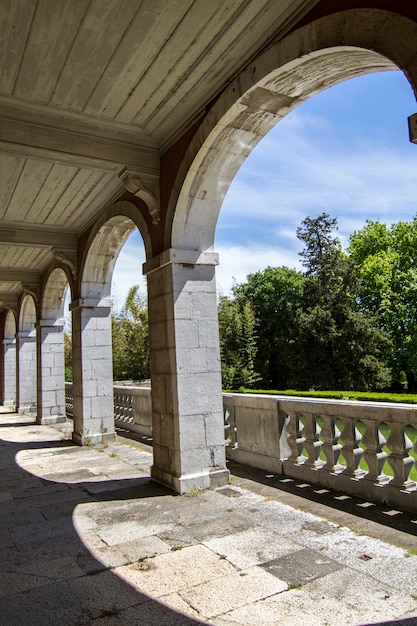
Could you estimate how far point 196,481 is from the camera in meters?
4.20

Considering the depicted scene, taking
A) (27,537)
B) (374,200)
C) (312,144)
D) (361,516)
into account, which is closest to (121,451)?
(27,537)

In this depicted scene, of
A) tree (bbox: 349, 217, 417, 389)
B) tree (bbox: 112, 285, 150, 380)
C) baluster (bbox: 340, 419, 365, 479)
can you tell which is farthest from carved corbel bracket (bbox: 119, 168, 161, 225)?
tree (bbox: 349, 217, 417, 389)

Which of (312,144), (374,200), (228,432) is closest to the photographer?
(228,432)

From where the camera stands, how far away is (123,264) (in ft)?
76.0

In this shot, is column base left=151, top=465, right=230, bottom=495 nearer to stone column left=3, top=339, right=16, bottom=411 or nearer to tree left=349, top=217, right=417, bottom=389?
stone column left=3, top=339, right=16, bottom=411

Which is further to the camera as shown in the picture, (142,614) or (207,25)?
(207,25)

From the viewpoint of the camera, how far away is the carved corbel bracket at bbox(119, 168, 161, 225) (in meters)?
4.68

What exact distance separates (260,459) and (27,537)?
2365 mm

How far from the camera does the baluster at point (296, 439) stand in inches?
169

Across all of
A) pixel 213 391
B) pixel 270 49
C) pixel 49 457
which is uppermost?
pixel 270 49

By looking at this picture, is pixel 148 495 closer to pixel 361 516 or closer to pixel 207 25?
pixel 361 516

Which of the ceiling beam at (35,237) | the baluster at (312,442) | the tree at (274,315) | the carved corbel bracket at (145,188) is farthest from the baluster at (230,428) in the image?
the tree at (274,315)

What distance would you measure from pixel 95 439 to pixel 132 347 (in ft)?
45.5

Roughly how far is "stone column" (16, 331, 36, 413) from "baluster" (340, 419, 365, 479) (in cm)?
1022
